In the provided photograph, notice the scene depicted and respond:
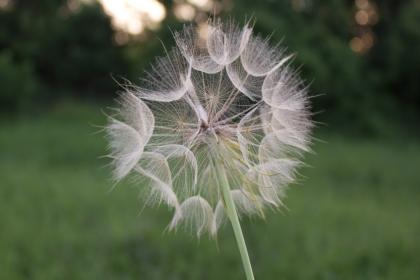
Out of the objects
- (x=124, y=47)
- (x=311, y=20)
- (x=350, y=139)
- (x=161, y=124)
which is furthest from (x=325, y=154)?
(x=161, y=124)

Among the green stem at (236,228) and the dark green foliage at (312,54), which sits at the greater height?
the dark green foliage at (312,54)

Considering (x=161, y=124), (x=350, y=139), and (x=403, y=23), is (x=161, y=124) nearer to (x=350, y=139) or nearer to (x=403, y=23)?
(x=350, y=139)

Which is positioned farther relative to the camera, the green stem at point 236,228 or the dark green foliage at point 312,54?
the dark green foliage at point 312,54

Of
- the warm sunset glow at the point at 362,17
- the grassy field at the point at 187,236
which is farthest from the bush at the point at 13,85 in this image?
the warm sunset glow at the point at 362,17

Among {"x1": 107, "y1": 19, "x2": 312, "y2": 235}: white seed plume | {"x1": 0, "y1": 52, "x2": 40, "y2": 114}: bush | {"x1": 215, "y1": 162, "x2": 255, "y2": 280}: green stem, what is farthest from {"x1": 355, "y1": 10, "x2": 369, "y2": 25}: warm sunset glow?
{"x1": 215, "y1": 162, "x2": 255, "y2": 280}: green stem

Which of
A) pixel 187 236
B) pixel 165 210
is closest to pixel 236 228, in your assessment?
pixel 187 236

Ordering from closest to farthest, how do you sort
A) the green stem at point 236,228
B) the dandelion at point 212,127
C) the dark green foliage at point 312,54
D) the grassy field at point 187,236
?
the green stem at point 236,228 → the dandelion at point 212,127 → the grassy field at point 187,236 → the dark green foliage at point 312,54

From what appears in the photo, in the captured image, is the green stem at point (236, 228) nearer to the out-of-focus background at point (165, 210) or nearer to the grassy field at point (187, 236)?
the out-of-focus background at point (165, 210)
